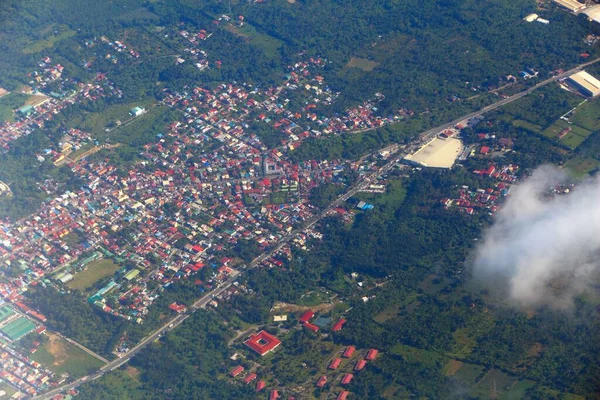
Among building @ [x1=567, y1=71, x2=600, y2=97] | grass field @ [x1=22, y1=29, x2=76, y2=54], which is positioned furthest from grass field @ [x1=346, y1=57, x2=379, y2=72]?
grass field @ [x1=22, y1=29, x2=76, y2=54]

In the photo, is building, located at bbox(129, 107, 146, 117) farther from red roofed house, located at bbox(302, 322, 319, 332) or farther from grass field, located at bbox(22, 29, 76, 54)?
red roofed house, located at bbox(302, 322, 319, 332)

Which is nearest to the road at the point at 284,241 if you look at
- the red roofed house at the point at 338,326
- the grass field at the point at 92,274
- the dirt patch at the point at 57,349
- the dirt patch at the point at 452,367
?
the dirt patch at the point at 57,349

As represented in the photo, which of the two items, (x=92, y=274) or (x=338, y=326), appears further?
(x=92, y=274)

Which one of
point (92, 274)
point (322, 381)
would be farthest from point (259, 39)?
point (322, 381)

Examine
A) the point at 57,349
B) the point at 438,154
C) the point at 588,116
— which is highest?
the point at 588,116

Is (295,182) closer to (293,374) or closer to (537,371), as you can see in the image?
(293,374)

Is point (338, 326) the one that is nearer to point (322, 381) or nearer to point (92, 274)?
point (322, 381)

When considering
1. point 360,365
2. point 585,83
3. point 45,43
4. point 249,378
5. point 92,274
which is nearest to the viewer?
point 360,365
